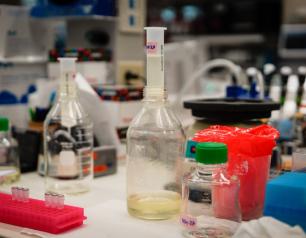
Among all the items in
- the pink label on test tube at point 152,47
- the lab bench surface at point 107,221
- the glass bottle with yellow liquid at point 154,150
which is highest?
the pink label on test tube at point 152,47

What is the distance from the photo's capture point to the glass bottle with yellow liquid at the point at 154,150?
1023 millimetres

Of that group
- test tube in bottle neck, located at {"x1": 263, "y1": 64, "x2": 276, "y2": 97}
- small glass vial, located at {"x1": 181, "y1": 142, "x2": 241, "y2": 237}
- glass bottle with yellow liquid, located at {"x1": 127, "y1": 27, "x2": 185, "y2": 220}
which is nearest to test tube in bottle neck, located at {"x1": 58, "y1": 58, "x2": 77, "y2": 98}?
glass bottle with yellow liquid, located at {"x1": 127, "y1": 27, "x2": 185, "y2": 220}

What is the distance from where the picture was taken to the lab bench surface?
92 centimetres

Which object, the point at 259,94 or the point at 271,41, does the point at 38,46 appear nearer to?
the point at 259,94

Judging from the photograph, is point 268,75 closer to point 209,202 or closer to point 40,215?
point 209,202

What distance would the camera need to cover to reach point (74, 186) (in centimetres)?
127

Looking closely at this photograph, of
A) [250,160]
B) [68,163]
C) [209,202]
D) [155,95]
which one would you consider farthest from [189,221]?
[68,163]

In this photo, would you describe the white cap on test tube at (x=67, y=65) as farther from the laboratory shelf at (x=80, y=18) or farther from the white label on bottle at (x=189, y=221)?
the laboratory shelf at (x=80, y=18)

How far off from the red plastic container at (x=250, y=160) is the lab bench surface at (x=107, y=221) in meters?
0.15

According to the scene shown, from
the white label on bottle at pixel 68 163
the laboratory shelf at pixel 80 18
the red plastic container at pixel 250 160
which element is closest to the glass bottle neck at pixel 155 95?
the red plastic container at pixel 250 160

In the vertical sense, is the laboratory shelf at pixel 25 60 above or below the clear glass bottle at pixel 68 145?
above

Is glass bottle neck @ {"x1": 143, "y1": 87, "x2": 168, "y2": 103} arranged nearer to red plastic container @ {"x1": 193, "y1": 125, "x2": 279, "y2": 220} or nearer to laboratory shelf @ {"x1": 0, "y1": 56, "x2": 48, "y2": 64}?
red plastic container @ {"x1": 193, "y1": 125, "x2": 279, "y2": 220}

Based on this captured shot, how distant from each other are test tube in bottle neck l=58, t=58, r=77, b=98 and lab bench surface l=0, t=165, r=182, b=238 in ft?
0.84

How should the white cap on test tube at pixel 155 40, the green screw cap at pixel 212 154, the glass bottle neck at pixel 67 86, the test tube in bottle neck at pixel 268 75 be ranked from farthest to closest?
1. the test tube in bottle neck at pixel 268 75
2. the glass bottle neck at pixel 67 86
3. the white cap on test tube at pixel 155 40
4. the green screw cap at pixel 212 154
